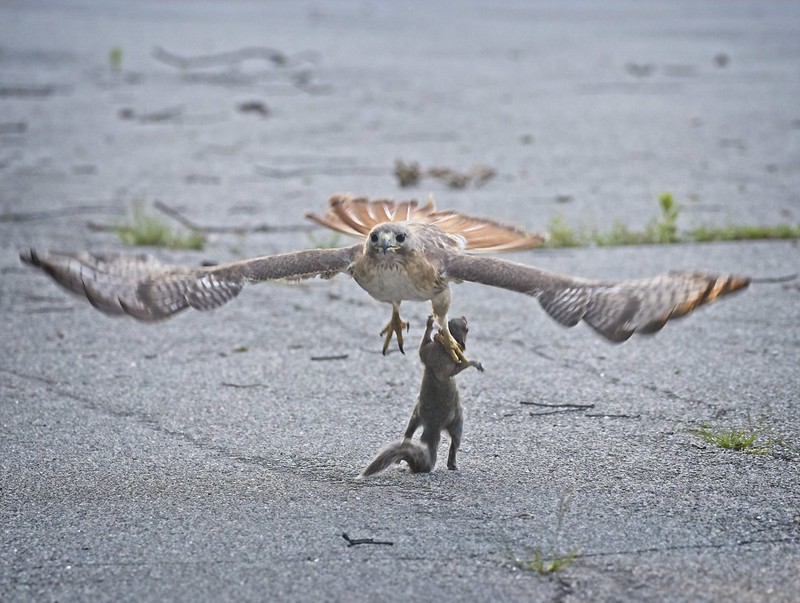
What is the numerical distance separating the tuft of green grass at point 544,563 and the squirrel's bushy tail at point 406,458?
0.88 m

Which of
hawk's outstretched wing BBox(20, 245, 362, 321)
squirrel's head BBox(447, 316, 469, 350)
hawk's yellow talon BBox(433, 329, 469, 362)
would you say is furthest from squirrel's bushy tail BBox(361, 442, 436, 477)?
hawk's outstretched wing BBox(20, 245, 362, 321)

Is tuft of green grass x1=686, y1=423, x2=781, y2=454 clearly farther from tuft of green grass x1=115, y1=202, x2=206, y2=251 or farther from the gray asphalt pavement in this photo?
tuft of green grass x1=115, y1=202, x2=206, y2=251

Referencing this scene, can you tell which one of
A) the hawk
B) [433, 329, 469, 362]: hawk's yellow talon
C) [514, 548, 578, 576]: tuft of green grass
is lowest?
[514, 548, 578, 576]: tuft of green grass

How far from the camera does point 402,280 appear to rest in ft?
17.3

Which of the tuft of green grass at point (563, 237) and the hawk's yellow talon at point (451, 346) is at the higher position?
the tuft of green grass at point (563, 237)

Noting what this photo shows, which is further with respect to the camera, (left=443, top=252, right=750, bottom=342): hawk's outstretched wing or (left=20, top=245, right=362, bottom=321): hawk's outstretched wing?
(left=20, top=245, right=362, bottom=321): hawk's outstretched wing

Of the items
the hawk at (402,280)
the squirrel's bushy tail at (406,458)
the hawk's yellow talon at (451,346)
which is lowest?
the squirrel's bushy tail at (406,458)

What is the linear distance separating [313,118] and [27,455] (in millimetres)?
9697

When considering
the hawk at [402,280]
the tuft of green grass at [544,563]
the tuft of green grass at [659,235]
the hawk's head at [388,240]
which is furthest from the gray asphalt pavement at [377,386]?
the hawk's head at [388,240]

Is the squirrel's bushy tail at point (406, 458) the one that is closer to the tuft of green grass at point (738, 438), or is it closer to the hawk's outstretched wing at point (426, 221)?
the hawk's outstretched wing at point (426, 221)

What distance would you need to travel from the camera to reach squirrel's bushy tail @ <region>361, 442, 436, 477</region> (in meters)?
5.01

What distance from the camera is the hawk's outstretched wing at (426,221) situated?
5.97 meters

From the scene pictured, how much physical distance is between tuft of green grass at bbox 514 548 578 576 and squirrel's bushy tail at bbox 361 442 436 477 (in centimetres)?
88

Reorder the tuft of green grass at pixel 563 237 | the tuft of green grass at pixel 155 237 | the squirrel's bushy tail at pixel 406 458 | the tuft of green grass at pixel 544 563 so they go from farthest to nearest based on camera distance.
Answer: the tuft of green grass at pixel 563 237, the tuft of green grass at pixel 155 237, the squirrel's bushy tail at pixel 406 458, the tuft of green grass at pixel 544 563
